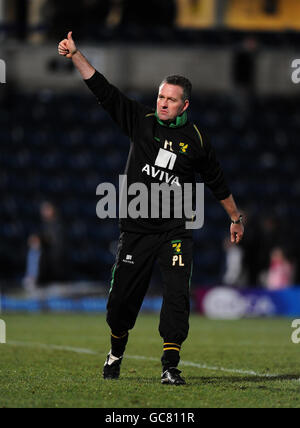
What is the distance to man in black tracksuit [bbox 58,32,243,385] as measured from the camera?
23.2 ft

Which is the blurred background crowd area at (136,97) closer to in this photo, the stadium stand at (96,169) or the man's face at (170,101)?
the stadium stand at (96,169)

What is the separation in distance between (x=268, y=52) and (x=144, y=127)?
1963cm

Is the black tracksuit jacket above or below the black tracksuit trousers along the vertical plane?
above

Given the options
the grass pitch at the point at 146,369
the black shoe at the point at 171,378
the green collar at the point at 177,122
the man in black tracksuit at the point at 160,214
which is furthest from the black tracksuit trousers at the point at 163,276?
the green collar at the point at 177,122

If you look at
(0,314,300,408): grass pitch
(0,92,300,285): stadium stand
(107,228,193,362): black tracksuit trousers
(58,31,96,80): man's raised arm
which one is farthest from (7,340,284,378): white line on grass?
(0,92,300,285): stadium stand

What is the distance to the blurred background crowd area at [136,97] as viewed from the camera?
74.4 feet

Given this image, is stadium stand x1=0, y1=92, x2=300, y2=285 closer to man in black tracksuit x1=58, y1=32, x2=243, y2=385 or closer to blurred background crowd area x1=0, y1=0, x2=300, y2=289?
blurred background crowd area x1=0, y1=0, x2=300, y2=289

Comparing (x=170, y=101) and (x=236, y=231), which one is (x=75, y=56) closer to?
(x=170, y=101)

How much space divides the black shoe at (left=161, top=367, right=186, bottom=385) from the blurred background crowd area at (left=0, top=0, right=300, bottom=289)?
46.4ft

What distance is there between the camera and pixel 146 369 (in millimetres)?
8203

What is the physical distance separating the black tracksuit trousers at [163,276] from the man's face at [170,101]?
0.83m

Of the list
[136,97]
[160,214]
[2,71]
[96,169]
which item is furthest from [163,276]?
[136,97]
